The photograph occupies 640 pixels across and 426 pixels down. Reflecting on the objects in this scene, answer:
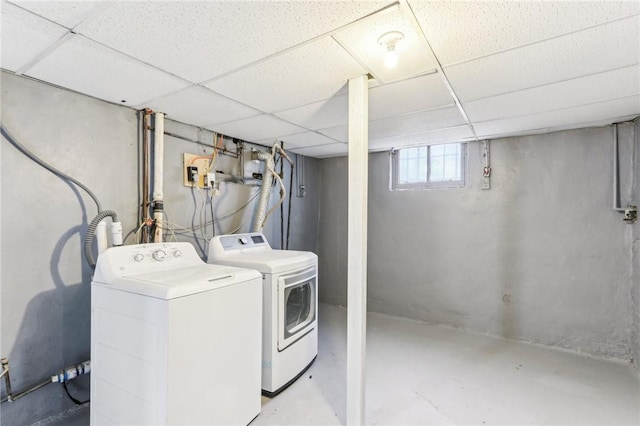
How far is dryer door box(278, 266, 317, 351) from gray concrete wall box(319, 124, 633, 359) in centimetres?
157

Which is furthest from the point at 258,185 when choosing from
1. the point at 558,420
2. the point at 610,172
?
the point at 610,172

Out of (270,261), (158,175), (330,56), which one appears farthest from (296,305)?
(330,56)

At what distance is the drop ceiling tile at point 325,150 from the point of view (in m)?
3.55

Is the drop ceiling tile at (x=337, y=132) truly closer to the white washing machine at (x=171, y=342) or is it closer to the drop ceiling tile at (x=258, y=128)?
the drop ceiling tile at (x=258, y=128)

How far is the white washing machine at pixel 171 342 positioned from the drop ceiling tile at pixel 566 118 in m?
2.50

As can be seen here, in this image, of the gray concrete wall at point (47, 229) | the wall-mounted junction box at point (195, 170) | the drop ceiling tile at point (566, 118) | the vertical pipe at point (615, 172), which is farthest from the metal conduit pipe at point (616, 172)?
the gray concrete wall at point (47, 229)

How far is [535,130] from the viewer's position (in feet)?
9.41

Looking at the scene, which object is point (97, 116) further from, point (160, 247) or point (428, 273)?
point (428, 273)

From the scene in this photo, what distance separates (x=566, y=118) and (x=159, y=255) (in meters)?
3.34

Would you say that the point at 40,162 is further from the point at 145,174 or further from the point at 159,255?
the point at 159,255

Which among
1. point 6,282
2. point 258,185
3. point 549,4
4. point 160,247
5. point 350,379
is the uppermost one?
point 549,4

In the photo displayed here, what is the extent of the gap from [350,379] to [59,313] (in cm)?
190

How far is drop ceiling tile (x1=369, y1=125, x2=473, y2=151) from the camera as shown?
114 inches

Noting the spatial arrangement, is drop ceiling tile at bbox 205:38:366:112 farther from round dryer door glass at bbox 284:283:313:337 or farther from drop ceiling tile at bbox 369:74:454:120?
round dryer door glass at bbox 284:283:313:337
